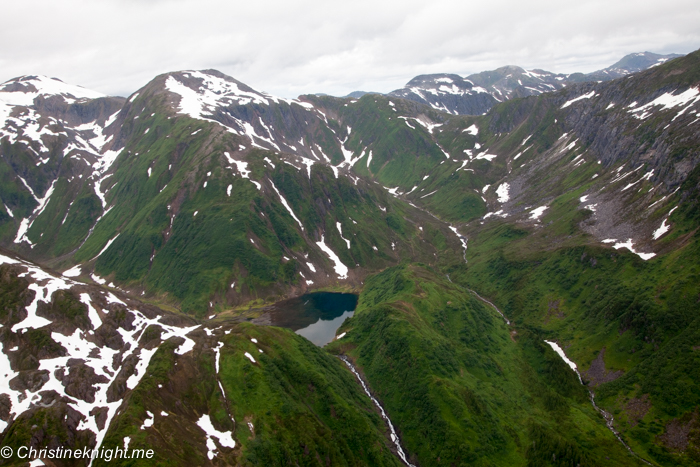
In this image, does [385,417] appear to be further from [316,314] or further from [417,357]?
[316,314]

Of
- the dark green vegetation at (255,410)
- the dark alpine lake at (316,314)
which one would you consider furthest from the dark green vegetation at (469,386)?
the dark alpine lake at (316,314)

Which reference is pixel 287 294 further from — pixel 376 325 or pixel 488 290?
pixel 488 290

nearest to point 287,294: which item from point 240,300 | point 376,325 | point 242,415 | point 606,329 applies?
point 240,300

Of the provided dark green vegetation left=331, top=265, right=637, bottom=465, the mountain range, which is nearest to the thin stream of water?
the mountain range

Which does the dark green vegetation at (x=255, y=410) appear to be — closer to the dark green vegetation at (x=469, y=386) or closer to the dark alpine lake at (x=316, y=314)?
the dark green vegetation at (x=469, y=386)

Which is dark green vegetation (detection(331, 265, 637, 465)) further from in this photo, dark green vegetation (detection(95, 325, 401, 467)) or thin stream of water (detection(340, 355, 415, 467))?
dark green vegetation (detection(95, 325, 401, 467))

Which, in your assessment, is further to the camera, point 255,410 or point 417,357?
point 417,357

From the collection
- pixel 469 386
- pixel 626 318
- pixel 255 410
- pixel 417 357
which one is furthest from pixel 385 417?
pixel 626 318

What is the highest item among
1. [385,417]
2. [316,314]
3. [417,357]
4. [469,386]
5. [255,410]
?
[255,410]
